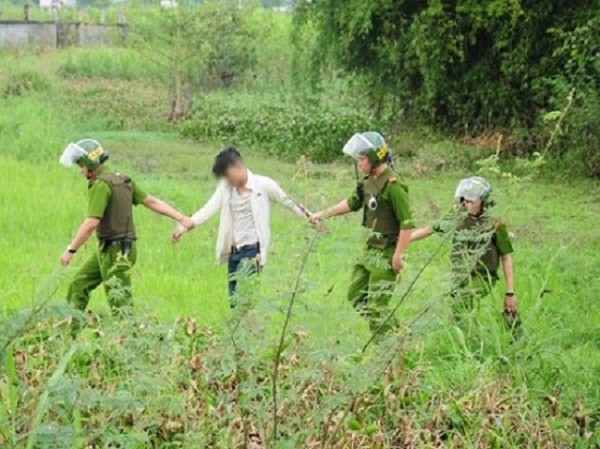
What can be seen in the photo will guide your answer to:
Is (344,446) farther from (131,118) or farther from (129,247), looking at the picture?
(131,118)

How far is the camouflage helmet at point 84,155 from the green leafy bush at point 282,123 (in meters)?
12.9

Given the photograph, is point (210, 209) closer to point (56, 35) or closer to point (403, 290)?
point (403, 290)

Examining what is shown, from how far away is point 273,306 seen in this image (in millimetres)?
4824

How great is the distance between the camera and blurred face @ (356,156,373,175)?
25.8ft

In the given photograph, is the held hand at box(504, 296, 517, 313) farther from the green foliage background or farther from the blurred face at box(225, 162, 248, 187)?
the green foliage background

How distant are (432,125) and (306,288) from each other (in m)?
17.7

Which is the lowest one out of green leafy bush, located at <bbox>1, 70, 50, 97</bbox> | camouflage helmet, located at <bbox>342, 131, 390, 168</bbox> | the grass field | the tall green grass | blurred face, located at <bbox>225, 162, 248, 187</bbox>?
the tall green grass

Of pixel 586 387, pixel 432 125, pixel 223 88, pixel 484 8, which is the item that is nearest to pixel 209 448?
pixel 586 387

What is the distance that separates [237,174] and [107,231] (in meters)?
0.99

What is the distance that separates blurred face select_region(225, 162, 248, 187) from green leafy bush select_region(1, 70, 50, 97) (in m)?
20.0

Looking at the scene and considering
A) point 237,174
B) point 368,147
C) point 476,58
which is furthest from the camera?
point 476,58

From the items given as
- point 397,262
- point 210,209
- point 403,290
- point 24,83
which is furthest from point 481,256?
point 24,83

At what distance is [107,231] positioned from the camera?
8508 millimetres

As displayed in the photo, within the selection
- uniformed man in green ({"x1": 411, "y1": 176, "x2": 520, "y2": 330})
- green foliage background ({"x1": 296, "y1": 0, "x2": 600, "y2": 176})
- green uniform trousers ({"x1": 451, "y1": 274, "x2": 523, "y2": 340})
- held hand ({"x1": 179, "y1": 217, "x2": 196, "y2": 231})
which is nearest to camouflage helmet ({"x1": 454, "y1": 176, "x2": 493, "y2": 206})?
uniformed man in green ({"x1": 411, "y1": 176, "x2": 520, "y2": 330})
